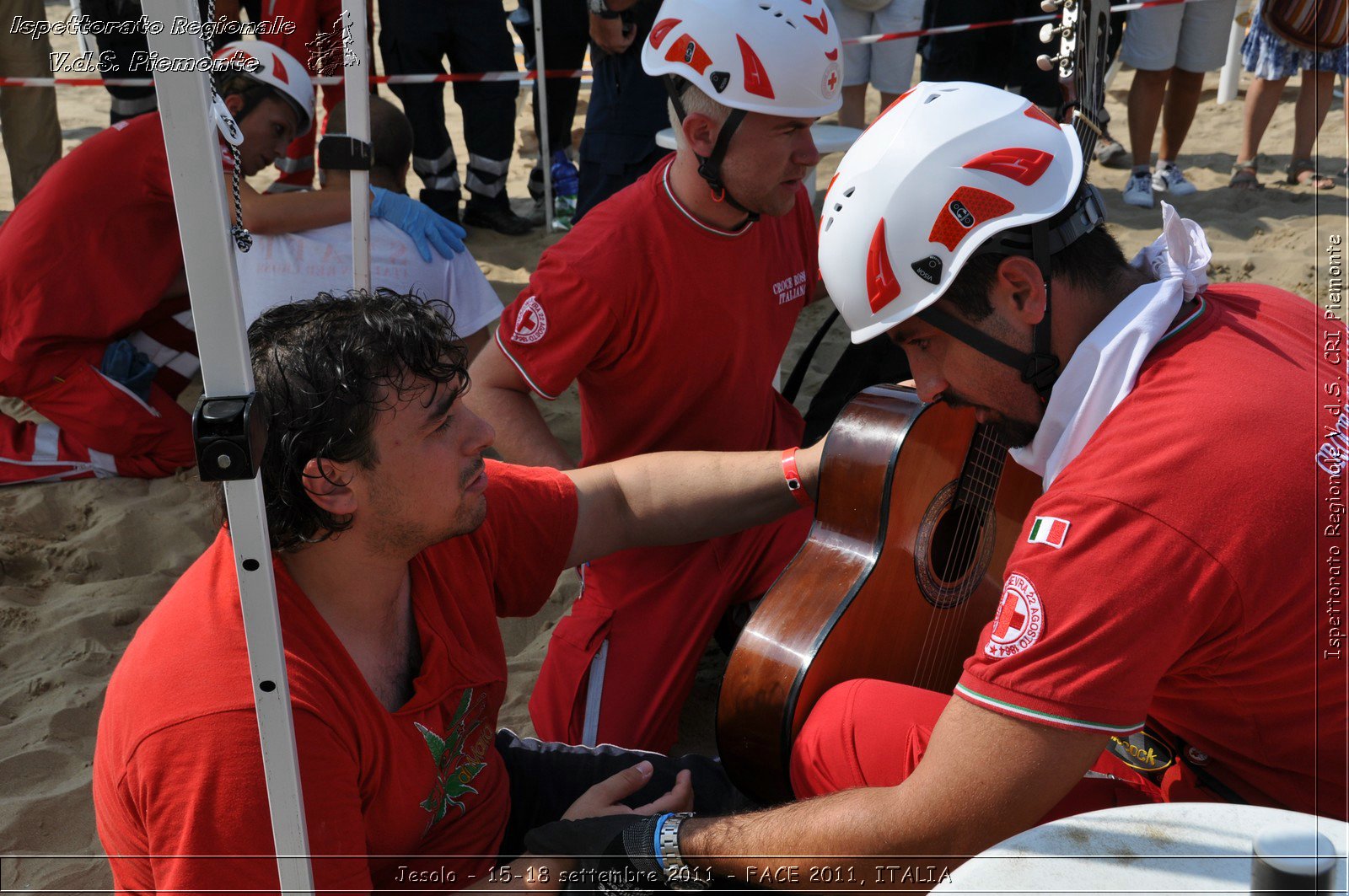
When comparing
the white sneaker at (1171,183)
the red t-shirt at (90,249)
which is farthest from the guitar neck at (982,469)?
the white sneaker at (1171,183)

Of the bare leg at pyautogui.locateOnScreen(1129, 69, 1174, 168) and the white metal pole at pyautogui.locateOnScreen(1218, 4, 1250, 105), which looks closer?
the bare leg at pyautogui.locateOnScreen(1129, 69, 1174, 168)

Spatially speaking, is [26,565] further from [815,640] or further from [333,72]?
[333,72]

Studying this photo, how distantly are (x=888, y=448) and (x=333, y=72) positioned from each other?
15.5ft

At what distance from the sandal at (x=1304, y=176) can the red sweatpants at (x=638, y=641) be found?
4.80 meters

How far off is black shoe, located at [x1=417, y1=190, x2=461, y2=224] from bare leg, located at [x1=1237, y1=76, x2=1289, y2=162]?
4305 mm

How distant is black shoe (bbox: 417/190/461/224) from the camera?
652cm

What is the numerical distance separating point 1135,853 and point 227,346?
1.25m

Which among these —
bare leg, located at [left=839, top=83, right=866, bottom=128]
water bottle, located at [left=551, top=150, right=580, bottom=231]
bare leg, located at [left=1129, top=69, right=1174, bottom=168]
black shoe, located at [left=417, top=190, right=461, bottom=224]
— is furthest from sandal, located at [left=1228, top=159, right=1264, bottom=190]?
black shoe, located at [left=417, top=190, right=461, bottom=224]

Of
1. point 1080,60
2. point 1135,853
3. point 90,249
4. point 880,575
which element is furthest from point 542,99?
point 1135,853

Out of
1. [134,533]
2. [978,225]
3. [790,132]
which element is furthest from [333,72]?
[978,225]

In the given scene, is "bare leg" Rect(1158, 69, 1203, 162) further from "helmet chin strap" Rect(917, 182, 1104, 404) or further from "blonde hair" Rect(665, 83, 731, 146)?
"helmet chin strap" Rect(917, 182, 1104, 404)

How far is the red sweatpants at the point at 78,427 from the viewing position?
13.9 feet

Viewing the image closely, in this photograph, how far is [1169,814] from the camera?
150cm

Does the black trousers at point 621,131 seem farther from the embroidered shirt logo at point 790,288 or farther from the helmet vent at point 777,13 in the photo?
the helmet vent at point 777,13
